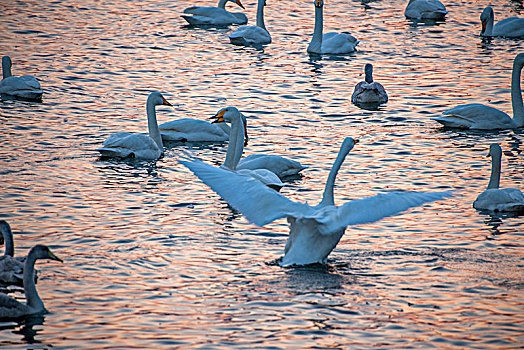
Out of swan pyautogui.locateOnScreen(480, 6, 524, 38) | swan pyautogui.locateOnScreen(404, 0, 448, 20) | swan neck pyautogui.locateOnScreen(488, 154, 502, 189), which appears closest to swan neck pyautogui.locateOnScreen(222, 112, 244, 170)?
swan neck pyautogui.locateOnScreen(488, 154, 502, 189)

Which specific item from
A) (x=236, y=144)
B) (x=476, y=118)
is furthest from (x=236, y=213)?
(x=476, y=118)

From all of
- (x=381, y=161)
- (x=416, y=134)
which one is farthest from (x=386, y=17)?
(x=381, y=161)

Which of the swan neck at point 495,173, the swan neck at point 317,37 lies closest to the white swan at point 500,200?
the swan neck at point 495,173

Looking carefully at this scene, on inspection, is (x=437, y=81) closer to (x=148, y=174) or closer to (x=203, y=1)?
(x=148, y=174)

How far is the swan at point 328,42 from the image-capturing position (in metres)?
20.1

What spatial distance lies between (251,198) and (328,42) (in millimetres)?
12326

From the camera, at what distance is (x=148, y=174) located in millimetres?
12148

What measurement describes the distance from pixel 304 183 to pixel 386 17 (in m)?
13.5

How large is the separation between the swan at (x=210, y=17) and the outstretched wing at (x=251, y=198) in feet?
45.6

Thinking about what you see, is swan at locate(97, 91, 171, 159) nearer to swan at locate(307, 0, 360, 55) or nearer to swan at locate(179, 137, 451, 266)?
swan at locate(179, 137, 451, 266)

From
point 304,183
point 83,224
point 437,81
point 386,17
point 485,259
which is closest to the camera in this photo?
point 485,259

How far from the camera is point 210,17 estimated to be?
22.9 m

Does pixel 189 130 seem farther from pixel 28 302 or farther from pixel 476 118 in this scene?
pixel 28 302

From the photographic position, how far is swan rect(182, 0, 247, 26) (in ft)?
74.1
